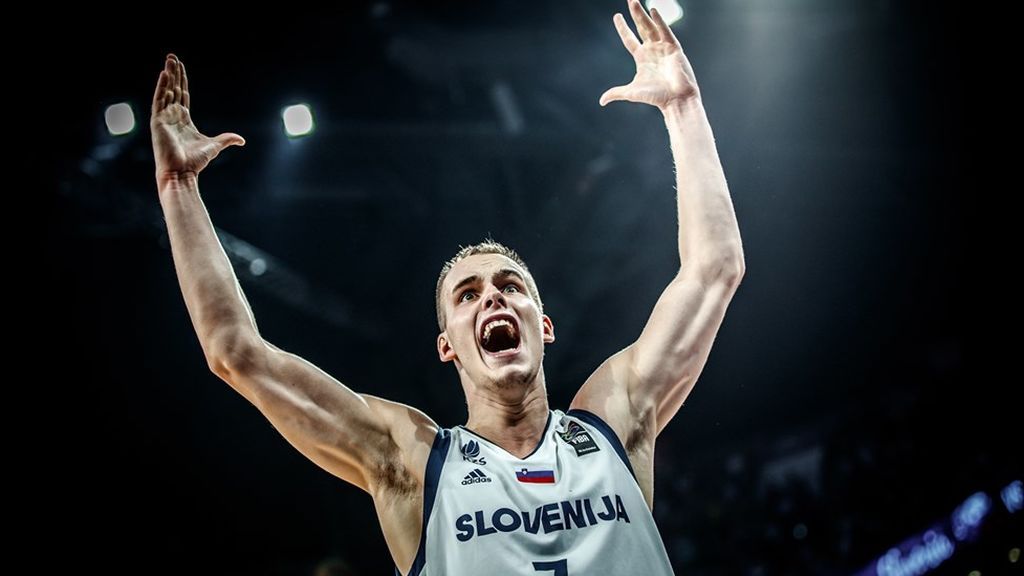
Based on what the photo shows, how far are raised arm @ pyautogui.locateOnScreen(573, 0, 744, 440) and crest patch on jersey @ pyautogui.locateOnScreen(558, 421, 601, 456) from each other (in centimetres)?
12

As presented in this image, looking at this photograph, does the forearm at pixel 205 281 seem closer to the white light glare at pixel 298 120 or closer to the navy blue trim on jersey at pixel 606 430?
the navy blue trim on jersey at pixel 606 430

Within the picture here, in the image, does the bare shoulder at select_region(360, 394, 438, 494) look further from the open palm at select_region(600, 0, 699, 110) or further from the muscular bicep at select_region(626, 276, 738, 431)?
the open palm at select_region(600, 0, 699, 110)

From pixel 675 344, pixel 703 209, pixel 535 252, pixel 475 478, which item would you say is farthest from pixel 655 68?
pixel 535 252

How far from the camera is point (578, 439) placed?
2.66 metres

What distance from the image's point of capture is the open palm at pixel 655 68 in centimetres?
322

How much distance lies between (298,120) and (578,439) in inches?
222

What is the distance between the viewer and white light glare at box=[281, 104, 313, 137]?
24.3 feet

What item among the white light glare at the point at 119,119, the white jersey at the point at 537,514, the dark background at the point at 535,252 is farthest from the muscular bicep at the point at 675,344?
the white light glare at the point at 119,119

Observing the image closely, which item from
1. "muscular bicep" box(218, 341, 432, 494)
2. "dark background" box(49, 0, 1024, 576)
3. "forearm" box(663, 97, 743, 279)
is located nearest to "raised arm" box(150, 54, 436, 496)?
"muscular bicep" box(218, 341, 432, 494)

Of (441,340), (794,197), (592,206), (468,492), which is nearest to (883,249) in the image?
(794,197)

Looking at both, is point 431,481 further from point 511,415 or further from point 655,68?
point 655,68

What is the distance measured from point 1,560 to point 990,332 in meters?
10.1

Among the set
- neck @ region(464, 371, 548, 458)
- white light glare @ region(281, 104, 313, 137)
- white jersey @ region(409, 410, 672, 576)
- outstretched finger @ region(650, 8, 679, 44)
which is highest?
white light glare @ region(281, 104, 313, 137)

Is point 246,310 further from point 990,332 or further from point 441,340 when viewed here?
point 990,332
